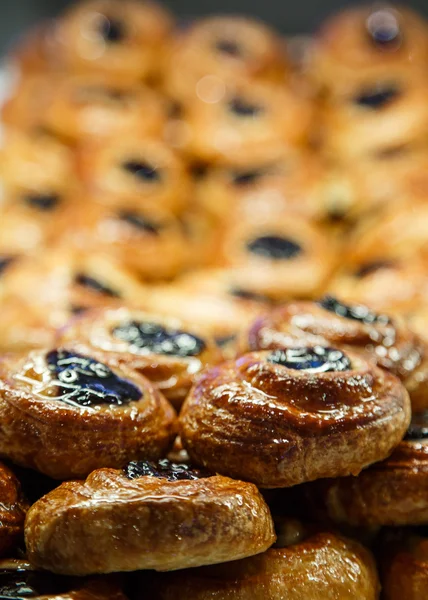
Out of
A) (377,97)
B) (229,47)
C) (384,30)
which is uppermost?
(384,30)

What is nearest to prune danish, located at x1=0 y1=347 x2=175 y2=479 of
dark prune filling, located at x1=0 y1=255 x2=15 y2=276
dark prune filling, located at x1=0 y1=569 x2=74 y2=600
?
dark prune filling, located at x1=0 y1=569 x2=74 y2=600

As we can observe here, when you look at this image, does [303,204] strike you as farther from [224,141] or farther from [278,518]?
[278,518]

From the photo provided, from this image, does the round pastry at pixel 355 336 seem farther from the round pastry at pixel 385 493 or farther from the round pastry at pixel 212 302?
the round pastry at pixel 212 302

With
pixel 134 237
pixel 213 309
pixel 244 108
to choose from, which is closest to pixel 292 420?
pixel 213 309

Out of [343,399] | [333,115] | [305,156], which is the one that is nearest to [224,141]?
[305,156]

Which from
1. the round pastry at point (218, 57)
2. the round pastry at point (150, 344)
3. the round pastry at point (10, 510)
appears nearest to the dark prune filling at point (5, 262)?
the round pastry at point (150, 344)

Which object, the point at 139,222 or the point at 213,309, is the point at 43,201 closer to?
the point at 139,222

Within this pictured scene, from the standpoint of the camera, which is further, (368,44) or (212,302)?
(368,44)
